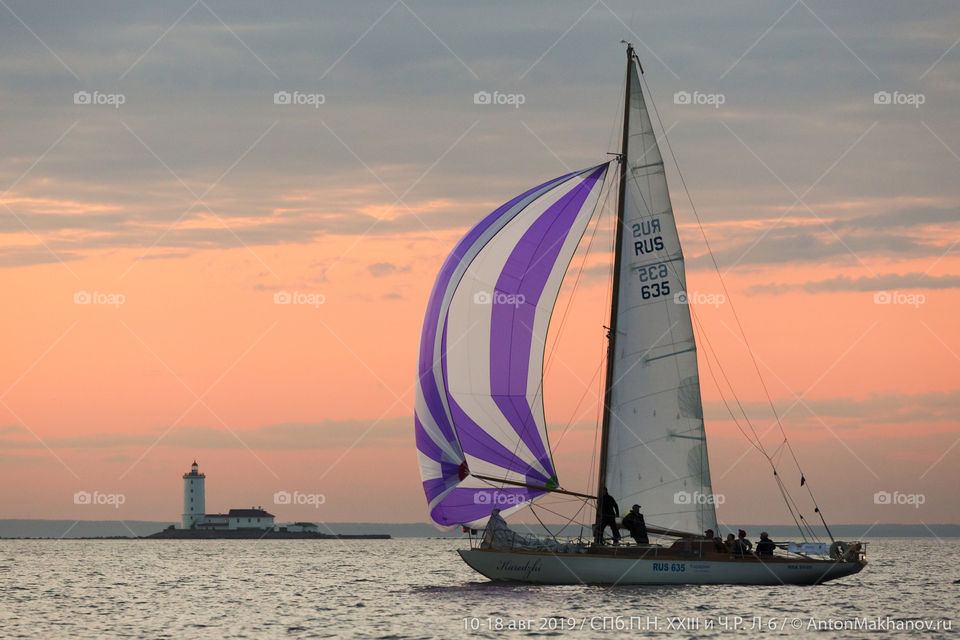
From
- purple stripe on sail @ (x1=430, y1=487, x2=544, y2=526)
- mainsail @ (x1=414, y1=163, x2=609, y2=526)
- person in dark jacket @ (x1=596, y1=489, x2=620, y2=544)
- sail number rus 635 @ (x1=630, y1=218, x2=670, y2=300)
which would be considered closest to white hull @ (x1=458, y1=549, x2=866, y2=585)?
person in dark jacket @ (x1=596, y1=489, x2=620, y2=544)

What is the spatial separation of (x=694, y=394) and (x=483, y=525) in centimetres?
724

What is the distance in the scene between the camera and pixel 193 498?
158 meters

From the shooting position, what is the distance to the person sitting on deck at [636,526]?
34.4 metres

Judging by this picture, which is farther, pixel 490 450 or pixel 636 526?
pixel 636 526

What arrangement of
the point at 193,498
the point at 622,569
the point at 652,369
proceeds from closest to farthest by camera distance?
1. the point at 622,569
2. the point at 652,369
3. the point at 193,498

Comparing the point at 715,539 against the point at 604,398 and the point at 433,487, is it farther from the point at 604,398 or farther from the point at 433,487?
the point at 433,487

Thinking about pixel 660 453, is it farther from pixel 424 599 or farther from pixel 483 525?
pixel 424 599

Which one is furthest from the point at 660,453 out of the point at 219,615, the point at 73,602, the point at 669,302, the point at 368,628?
the point at 73,602

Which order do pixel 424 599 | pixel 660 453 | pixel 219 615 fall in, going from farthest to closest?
pixel 424 599
pixel 219 615
pixel 660 453

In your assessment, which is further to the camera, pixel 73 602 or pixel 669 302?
pixel 73 602

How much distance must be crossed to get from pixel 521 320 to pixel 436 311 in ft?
7.99

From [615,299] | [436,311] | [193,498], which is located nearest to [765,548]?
[615,299]

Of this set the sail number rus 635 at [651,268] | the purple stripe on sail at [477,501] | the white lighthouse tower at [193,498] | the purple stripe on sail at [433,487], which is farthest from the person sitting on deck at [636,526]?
the white lighthouse tower at [193,498]

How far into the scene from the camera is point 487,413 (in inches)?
1350
